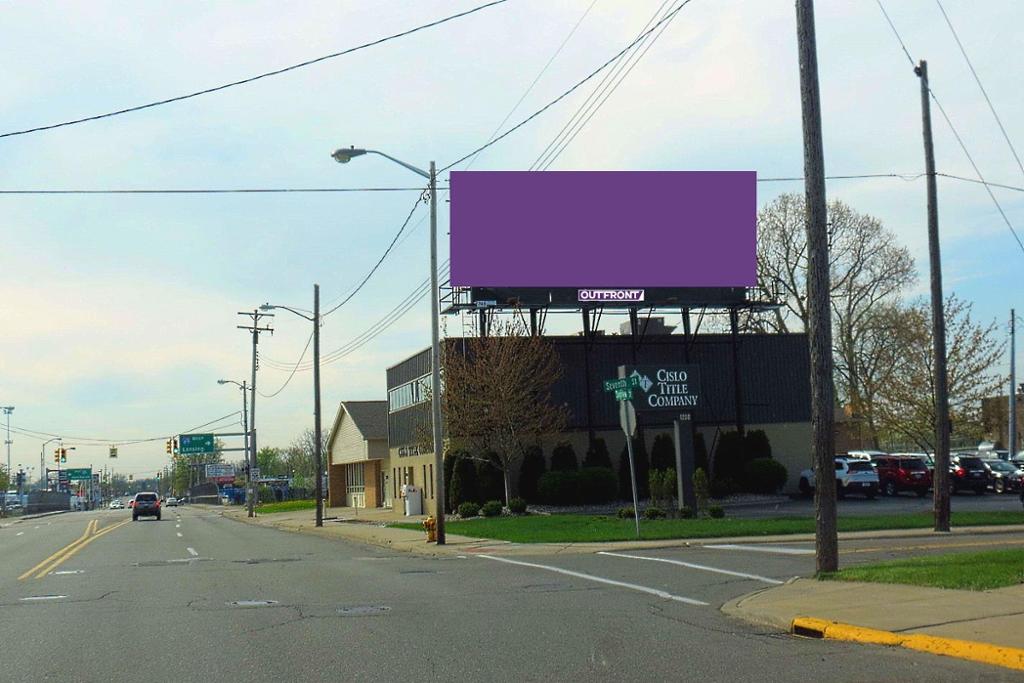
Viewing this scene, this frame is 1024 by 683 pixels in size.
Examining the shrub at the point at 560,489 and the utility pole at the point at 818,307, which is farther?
the shrub at the point at 560,489

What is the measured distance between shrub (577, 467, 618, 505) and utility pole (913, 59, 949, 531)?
665 inches

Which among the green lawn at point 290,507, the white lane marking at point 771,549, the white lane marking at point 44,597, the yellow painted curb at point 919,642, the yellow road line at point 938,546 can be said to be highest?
the yellow painted curb at point 919,642

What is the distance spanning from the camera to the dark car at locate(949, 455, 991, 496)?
148 feet

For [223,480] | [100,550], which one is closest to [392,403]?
[100,550]

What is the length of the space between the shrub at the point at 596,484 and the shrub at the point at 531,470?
1.58 metres

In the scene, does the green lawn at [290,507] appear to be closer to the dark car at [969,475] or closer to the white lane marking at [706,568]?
the dark car at [969,475]

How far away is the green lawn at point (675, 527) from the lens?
24.6m

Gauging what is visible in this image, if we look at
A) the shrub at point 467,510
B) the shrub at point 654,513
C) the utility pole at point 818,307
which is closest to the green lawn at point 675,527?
the shrub at point 654,513

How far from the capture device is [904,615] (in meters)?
11.0

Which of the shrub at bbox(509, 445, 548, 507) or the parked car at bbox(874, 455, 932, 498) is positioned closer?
the shrub at bbox(509, 445, 548, 507)

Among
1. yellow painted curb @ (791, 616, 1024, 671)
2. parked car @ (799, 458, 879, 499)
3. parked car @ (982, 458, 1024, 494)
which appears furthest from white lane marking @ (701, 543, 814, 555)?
parked car @ (982, 458, 1024, 494)

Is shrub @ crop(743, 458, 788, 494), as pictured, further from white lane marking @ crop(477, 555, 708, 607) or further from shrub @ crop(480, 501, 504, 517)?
white lane marking @ crop(477, 555, 708, 607)

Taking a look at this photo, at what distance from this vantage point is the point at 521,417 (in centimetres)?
3694

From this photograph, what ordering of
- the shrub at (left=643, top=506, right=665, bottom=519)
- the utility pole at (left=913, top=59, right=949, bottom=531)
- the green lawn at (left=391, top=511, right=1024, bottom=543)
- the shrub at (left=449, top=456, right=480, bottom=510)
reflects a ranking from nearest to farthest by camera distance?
the utility pole at (left=913, top=59, right=949, bottom=531) < the green lawn at (left=391, top=511, right=1024, bottom=543) < the shrub at (left=643, top=506, right=665, bottom=519) < the shrub at (left=449, top=456, right=480, bottom=510)
